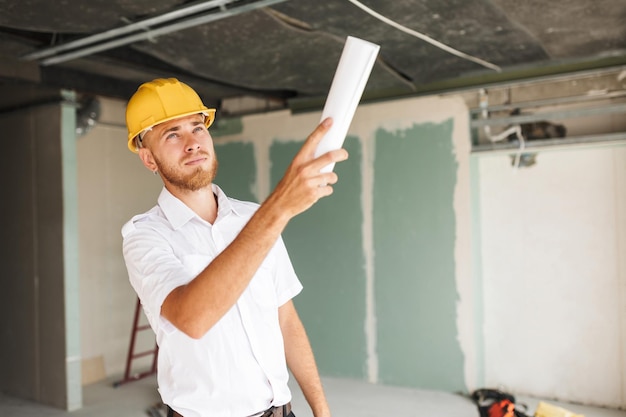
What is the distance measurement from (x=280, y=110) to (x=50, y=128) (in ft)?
6.42

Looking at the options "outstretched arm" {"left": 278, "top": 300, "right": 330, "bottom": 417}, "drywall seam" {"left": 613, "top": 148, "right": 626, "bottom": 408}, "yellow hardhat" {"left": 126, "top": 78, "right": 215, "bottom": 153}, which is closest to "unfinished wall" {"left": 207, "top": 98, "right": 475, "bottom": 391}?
"drywall seam" {"left": 613, "top": 148, "right": 626, "bottom": 408}

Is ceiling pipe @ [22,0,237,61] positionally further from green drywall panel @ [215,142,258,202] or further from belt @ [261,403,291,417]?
green drywall panel @ [215,142,258,202]

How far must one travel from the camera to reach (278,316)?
1.66 metres

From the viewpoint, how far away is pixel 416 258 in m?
4.50

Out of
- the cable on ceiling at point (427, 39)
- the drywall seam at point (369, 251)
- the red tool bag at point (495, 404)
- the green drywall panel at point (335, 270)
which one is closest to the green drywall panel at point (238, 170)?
the green drywall panel at point (335, 270)

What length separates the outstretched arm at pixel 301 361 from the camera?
1.62 metres

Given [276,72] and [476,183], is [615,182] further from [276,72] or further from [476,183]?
[276,72]

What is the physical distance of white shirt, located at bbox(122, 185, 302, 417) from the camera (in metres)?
1.33

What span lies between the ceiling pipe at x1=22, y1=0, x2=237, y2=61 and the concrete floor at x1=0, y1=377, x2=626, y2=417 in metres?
2.52

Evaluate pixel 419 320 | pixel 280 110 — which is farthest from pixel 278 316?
pixel 280 110

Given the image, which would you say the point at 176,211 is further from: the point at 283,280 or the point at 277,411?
the point at 277,411

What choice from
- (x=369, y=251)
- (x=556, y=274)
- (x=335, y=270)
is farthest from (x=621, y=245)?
(x=335, y=270)

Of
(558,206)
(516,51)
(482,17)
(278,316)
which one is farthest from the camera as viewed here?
(558,206)

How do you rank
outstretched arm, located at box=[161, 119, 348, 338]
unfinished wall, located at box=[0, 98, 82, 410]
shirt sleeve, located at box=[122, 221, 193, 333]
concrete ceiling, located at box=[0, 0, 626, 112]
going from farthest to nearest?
unfinished wall, located at box=[0, 98, 82, 410] < concrete ceiling, located at box=[0, 0, 626, 112] < shirt sleeve, located at box=[122, 221, 193, 333] < outstretched arm, located at box=[161, 119, 348, 338]
